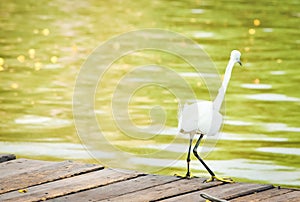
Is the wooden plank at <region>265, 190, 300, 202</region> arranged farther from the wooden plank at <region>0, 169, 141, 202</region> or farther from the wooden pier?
the wooden plank at <region>0, 169, 141, 202</region>

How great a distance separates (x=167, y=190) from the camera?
6.70m

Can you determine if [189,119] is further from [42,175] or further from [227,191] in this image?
[42,175]

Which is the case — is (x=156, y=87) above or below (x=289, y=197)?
Result: above

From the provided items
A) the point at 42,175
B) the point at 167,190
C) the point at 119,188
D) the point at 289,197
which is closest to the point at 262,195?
the point at 289,197

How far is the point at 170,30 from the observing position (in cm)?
1842

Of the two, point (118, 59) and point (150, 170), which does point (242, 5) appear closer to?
point (118, 59)

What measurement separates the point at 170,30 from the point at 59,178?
11.6 metres

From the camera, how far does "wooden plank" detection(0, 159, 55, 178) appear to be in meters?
7.13

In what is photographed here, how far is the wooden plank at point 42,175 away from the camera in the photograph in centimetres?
678

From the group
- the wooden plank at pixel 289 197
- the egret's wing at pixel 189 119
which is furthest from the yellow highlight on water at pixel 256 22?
the wooden plank at pixel 289 197

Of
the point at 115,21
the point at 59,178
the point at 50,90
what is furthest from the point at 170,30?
the point at 59,178

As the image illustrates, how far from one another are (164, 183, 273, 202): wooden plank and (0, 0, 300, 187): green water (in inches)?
93.8

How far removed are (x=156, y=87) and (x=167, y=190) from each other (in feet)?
22.0

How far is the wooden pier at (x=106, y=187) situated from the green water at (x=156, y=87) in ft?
7.58
